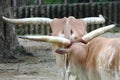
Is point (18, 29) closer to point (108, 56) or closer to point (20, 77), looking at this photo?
point (20, 77)

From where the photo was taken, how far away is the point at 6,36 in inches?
Result: 496

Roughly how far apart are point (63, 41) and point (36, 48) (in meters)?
9.69

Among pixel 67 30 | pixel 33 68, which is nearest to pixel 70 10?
pixel 33 68

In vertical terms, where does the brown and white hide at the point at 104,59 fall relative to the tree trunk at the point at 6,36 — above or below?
above

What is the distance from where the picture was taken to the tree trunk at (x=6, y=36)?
12445 mm

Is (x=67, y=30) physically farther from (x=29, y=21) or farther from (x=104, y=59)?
(x=104, y=59)

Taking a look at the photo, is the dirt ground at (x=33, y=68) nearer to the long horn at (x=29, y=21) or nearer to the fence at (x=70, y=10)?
the long horn at (x=29, y=21)

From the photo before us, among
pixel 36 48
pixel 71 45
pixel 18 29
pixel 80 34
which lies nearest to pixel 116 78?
pixel 71 45

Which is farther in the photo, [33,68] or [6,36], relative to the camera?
[6,36]

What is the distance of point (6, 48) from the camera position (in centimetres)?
1256

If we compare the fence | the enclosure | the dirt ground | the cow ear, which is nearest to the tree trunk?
the enclosure

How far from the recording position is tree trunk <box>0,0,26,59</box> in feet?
40.8

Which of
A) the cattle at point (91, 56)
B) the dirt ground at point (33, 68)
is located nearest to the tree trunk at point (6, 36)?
the dirt ground at point (33, 68)

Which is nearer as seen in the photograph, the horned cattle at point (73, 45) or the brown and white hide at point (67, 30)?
the horned cattle at point (73, 45)
